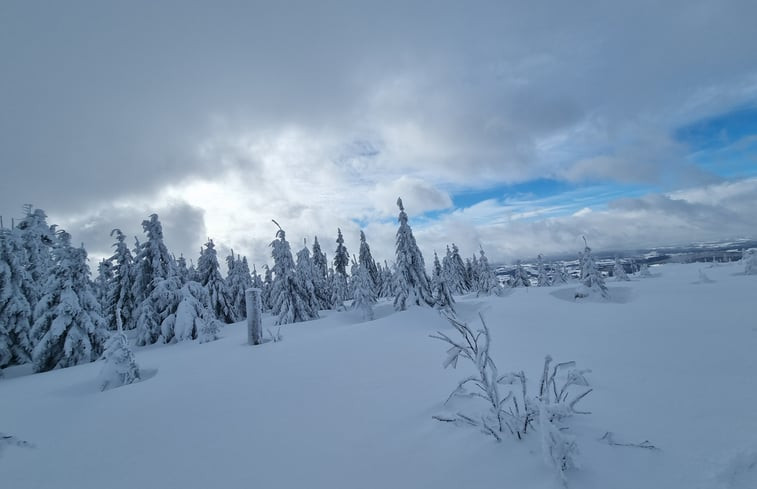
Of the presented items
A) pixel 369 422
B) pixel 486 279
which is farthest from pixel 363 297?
pixel 486 279

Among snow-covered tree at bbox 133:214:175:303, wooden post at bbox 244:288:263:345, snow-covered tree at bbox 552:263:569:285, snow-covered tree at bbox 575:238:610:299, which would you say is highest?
snow-covered tree at bbox 133:214:175:303

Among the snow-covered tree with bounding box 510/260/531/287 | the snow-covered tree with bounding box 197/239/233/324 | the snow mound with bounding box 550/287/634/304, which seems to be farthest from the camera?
the snow-covered tree with bounding box 510/260/531/287

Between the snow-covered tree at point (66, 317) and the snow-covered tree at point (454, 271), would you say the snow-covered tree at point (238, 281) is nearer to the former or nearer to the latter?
the snow-covered tree at point (66, 317)

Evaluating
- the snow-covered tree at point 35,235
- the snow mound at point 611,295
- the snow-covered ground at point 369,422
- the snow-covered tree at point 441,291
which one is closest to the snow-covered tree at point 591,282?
the snow mound at point 611,295

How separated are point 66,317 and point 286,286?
14.5 m

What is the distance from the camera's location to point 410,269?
2386 centimetres

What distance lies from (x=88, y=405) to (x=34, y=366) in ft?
44.7

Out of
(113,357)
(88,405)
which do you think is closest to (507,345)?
(88,405)

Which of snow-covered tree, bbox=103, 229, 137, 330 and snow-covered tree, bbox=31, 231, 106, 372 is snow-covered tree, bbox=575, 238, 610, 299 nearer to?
snow-covered tree, bbox=31, 231, 106, 372

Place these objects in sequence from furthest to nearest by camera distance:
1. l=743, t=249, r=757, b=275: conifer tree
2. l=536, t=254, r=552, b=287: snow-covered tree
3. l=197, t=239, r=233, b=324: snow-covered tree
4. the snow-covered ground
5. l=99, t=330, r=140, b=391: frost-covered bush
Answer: l=536, t=254, r=552, b=287: snow-covered tree
l=197, t=239, r=233, b=324: snow-covered tree
l=743, t=249, r=757, b=275: conifer tree
l=99, t=330, r=140, b=391: frost-covered bush
the snow-covered ground

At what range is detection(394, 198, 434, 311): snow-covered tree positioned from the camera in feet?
77.1

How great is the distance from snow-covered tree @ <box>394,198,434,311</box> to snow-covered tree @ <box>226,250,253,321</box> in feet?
83.2

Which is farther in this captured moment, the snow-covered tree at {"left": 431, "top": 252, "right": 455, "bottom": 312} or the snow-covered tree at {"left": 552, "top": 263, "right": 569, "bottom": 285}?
the snow-covered tree at {"left": 552, "top": 263, "right": 569, "bottom": 285}

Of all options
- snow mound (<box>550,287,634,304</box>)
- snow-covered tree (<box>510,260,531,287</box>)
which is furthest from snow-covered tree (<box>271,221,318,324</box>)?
snow-covered tree (<box>510,260,531,287</box>)
